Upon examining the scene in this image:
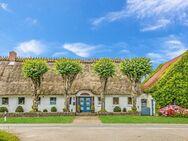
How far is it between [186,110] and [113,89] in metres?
14.1

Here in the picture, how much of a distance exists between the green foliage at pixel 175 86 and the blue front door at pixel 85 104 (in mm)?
11112

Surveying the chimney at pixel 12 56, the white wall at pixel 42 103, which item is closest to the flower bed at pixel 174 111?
the white wall at pixel 42 103

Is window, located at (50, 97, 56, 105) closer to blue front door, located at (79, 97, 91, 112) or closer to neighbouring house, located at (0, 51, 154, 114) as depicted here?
neighbouring house, located at (0, 51, 154, 114)

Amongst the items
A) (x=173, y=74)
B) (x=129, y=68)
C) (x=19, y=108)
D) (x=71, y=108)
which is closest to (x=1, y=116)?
(x=19, y=108)

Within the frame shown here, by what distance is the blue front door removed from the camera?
52.6 m

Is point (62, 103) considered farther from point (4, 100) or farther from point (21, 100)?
point (4, 100)

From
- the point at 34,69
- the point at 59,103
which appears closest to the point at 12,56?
the point at 59,103

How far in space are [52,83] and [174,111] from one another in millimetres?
19564

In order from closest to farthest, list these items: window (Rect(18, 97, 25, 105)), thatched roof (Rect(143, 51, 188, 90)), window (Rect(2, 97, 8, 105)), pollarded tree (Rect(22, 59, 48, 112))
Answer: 1. pollarded tree (Rect(22, 59, 48, 112))
2. thatched roof (Rect(143, 51, 188, 90))
3. window (Rect(2, 97, 8, 105))
4. window (Rect(18, 97, 25, 105))

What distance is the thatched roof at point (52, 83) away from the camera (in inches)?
2057

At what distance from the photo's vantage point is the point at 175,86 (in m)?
44.2

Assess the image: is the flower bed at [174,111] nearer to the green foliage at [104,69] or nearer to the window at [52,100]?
the green foliage at [104,69]

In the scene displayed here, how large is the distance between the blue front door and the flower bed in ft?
42.2

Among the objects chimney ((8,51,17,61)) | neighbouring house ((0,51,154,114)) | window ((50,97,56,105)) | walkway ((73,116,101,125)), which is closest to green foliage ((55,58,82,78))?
neighbouring house ((0,51,154,114))
